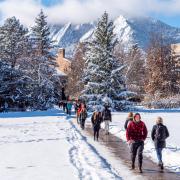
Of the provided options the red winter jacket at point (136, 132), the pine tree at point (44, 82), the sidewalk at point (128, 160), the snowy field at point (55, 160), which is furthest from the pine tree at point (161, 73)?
the red winter jacket at point (136, 132)

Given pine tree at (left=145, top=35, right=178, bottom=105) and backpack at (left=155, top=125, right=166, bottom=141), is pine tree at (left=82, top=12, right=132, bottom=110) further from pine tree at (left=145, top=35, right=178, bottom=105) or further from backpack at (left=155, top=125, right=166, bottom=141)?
backpack at (left=155, top=125, right=166, bottom=141)

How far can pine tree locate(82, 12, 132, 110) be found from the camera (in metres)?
51.3

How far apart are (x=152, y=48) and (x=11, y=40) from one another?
71.4 ft

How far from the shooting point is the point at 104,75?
51.6 meters

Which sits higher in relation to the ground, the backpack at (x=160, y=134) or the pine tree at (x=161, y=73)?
the pine tree at (x=161, y=73)

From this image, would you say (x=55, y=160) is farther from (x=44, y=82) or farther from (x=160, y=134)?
(x=44, y=82)

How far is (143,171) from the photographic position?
13148 millimetres

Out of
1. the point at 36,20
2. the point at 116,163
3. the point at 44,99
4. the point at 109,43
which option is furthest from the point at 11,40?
the point at 116,163

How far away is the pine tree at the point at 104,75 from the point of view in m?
51.3

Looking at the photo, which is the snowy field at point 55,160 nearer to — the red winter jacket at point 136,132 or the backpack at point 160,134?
the red winter jacket at point 136,132

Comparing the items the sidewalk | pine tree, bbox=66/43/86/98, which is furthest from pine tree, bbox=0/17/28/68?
the sidewalk

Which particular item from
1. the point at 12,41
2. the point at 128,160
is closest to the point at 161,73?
the point at 12,41

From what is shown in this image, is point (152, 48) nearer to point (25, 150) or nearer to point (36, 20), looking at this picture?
point (36, 20)

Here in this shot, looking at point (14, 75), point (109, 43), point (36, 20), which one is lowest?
→ point (14, 75)
